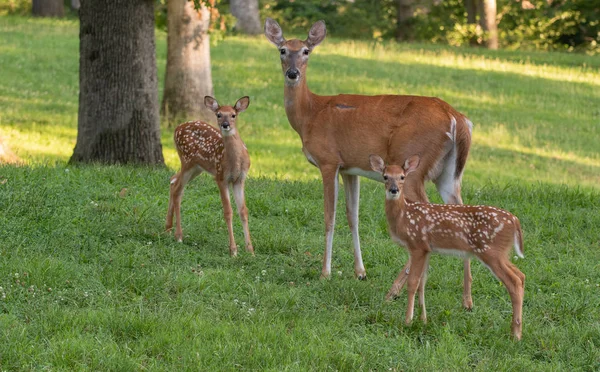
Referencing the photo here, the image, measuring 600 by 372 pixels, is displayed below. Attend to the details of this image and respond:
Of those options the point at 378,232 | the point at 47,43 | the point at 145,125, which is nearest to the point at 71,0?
the point at 47,43

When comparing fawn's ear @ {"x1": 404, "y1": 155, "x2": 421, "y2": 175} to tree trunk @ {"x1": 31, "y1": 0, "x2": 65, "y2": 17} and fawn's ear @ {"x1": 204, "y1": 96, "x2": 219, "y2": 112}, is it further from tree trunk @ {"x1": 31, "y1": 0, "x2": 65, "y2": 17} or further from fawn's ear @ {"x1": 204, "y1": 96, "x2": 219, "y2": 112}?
tree trunk @ {"x1": 31, "y1": 0, "x2": 65, "y2": 17}

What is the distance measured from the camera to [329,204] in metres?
8.09

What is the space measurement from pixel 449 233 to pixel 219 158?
262 cm

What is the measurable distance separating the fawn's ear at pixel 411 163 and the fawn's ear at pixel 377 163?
17 cm

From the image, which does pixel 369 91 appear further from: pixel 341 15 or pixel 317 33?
pixel 341 15

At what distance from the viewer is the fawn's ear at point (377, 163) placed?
712 centimetres

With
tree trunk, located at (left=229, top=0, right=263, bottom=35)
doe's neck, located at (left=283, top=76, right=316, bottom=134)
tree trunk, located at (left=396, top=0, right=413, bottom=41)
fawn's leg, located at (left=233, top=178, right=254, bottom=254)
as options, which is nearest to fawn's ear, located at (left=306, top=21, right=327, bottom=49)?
doe's neck, located at (left=283, top=76, right=316, bottom=134)

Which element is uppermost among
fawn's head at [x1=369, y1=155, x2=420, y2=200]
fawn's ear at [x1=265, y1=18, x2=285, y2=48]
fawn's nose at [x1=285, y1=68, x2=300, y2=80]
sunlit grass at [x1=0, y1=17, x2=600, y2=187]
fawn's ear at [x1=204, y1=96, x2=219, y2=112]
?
fawn's ear at [x1=265, y1=18, x2=285, y2=48]

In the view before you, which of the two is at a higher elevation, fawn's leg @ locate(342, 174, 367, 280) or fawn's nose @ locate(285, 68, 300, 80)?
fawn's nose @ locate(285, 68, 300, 80)

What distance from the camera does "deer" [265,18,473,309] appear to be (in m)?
7.58

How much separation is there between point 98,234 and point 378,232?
272cm

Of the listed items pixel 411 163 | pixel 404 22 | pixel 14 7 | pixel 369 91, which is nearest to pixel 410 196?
pixel 411 163

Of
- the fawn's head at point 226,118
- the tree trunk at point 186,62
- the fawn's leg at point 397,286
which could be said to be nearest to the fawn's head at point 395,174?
the fawn's leg at point 397,286

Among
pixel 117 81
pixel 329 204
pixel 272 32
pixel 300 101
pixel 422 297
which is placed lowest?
pixel 422 297
